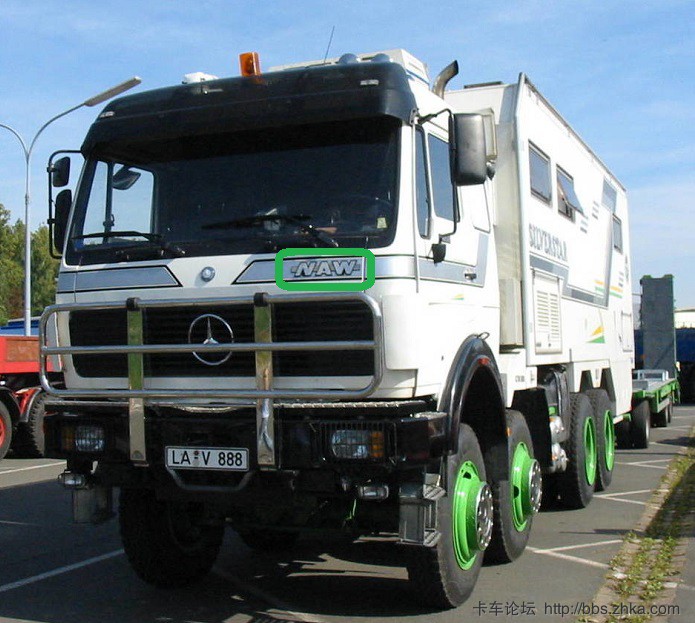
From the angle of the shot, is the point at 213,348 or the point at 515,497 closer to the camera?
the point at 213,348

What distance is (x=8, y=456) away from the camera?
16.5m

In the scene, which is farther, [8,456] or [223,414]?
[8,456]

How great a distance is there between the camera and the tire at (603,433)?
1009 cm

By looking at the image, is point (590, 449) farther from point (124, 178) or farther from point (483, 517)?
point (124, 178)

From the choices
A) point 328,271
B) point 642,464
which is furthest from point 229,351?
point 642,464

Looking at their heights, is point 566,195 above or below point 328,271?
above

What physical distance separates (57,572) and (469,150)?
436 cm

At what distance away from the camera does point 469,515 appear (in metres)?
5.75

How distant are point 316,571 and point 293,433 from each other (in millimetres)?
2296

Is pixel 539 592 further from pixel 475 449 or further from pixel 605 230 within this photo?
pixel 605 230

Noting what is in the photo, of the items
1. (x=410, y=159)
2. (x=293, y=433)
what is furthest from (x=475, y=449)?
(x=410, y=159)

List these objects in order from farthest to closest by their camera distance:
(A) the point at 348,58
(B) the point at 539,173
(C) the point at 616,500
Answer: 1. (C) the point at 616,500
2. (B) the point at 539,173
3. (A) the point at 348,58

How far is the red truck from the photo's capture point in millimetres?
15062

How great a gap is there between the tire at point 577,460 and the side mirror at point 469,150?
433 centimetres
